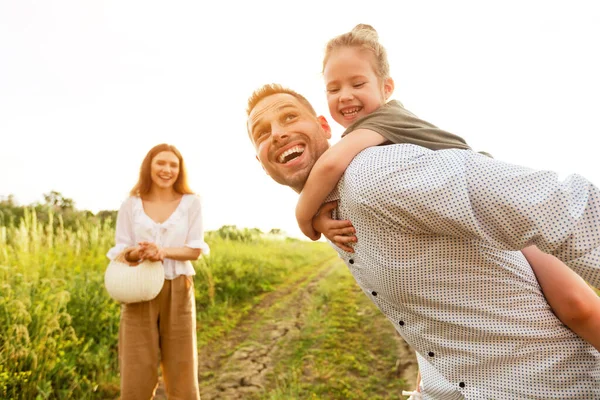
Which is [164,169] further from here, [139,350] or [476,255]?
[476,255]

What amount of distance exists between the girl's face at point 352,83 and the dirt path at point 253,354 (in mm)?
3380

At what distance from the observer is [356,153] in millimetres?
1376

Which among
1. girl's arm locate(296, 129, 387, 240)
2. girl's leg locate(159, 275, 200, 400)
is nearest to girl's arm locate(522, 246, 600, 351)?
girl's arm locate(296, 129, 387, 240)

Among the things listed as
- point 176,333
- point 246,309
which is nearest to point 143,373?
point 176,333

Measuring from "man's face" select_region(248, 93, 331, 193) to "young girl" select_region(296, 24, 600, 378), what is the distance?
12 centimetres

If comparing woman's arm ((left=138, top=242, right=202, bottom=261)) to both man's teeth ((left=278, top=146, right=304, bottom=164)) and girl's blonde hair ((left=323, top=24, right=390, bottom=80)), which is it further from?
man's teeth ((left=278, top=146, right=304, bottom=164))

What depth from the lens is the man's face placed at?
1602mm

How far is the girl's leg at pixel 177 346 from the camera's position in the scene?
3691 mm

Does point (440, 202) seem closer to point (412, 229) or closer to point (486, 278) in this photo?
point (412, 229)

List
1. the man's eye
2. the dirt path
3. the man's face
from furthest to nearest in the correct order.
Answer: the dirt path → the man's eye → the man's face

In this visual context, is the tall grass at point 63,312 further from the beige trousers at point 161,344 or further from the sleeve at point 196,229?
the sleeve at point 196,229

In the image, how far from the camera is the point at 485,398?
1.29 meters

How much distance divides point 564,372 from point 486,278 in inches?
12.4

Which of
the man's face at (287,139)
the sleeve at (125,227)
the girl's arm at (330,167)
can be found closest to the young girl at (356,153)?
the girl's arm at (330,167)
